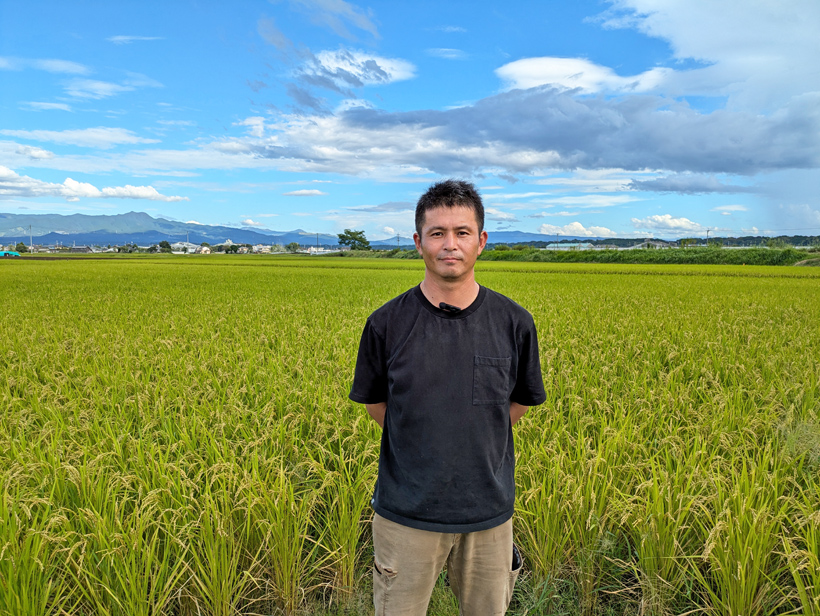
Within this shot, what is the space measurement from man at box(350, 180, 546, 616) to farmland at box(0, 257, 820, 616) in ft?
2.89

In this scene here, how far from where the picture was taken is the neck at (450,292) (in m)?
1.84

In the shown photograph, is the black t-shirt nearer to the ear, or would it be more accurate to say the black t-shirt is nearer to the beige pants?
the beige pants

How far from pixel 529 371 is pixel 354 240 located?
12331 cm

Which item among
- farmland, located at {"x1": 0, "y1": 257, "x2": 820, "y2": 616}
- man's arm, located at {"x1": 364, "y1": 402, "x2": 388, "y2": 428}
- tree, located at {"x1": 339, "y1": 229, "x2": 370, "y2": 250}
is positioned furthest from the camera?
tree, located at {"x1": 339, "y1": 229, "x2": 370, "y2": 250}

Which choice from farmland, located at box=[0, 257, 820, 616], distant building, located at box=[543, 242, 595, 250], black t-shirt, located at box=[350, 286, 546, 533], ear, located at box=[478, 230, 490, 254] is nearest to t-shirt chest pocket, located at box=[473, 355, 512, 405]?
black t-shirt, located at box=[350, 286, 546, 533]

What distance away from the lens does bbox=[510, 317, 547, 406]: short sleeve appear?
196 centimetres

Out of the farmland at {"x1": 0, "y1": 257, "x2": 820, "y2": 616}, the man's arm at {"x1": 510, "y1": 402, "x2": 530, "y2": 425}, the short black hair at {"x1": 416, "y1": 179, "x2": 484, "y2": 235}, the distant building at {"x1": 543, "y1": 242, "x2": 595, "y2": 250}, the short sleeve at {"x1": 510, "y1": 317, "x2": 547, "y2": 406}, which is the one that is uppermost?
the distant building at {"x1": 543, "y1": 242, "x2": 595, "y2": 250}

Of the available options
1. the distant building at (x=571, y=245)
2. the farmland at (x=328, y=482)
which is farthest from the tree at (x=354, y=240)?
the farmland at (x=328, y=482)

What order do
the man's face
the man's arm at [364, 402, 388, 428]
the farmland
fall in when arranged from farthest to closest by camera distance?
the farmland, the man's arm at [364, 402, 388, 428], the man's face

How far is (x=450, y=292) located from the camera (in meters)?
1.85

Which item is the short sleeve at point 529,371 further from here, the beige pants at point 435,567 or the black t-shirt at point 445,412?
the beige pants at point 435,567

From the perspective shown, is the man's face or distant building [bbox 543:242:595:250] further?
distant building [bbox 543:242:595:250]

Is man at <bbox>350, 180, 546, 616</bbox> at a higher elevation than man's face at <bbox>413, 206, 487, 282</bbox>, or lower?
lower

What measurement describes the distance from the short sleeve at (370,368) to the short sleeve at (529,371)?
0.53 metres
